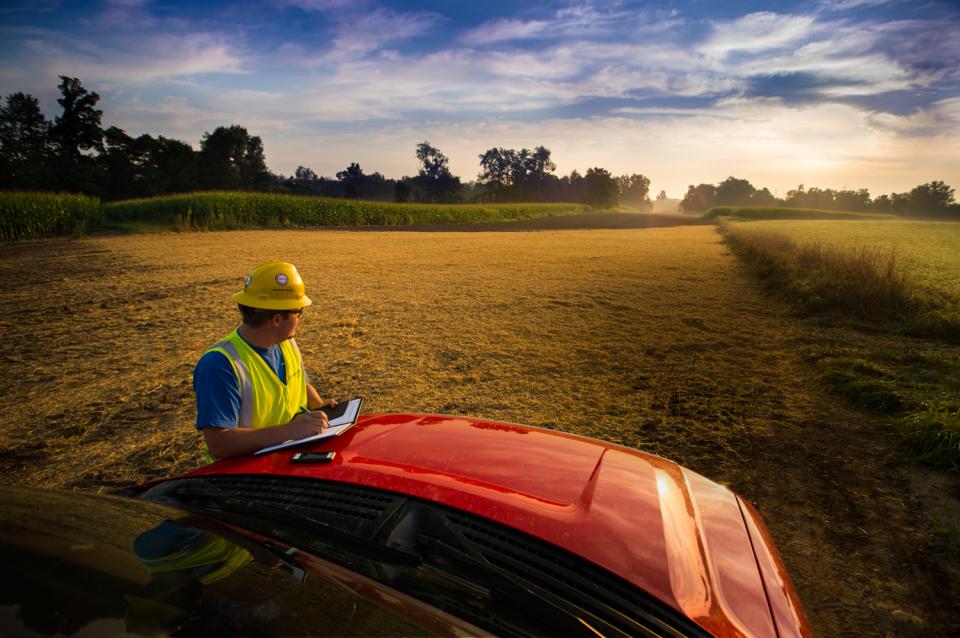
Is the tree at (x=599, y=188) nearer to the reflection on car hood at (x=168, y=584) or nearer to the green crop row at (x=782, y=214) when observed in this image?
the green crop row at (x=782, y=214)

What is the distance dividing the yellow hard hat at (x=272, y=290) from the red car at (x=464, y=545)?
75 cm

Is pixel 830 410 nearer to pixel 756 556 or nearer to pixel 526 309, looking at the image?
pixel 756 556

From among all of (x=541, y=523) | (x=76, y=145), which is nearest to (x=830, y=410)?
(x=541, y=523)

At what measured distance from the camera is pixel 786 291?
945 cm

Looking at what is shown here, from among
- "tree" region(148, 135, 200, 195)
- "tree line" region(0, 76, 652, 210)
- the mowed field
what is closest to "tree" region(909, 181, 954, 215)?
"tree line" region(0, 76, 652, 210)

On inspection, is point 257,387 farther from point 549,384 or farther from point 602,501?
point 549,384

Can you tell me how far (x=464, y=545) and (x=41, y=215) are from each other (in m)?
24.5

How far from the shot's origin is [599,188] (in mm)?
102312

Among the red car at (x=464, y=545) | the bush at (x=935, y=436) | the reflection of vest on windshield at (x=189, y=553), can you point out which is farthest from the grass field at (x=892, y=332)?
the reflection of vest on windshield at (x=189, y=553)

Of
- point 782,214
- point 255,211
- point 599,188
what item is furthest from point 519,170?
point 255,211

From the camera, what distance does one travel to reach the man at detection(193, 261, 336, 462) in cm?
200

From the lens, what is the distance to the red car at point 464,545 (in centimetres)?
93

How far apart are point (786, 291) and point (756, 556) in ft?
31.5

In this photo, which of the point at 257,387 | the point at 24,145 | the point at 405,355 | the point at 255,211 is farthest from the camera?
the point at 24,145
